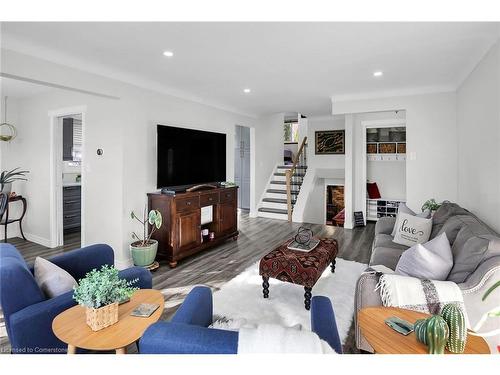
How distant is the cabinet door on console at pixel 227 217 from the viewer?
4.93 meters

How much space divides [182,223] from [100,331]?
2.50 metres

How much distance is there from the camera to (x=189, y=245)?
13.7 feet

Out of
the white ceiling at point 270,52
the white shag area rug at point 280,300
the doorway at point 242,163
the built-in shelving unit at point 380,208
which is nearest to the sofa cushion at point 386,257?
the white shag area rug at point 280,300

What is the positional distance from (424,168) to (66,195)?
597 centimetres

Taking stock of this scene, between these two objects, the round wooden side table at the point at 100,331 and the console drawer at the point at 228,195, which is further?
the console drawer at the point at 228,195

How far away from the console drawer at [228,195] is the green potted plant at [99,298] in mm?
3318

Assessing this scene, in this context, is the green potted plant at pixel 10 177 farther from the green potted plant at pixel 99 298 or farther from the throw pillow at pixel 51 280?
the green potted plant at pixel 99 298

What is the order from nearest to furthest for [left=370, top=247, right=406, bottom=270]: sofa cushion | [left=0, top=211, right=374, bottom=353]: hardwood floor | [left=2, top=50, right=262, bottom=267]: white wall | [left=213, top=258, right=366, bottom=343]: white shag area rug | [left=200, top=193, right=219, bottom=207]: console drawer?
[left=213, top=258, right=366, bottom=343]: white shag area rug, [left=370, top=247, right=406, bottom=270]: sofa cushion, [left=0, top=211, right=374, bottom=353]: hardwood floor, [left=2, top=50, right=262, bottom=267]: white wall, [left=200, top=193, right=219, bottom=207]: console drawer

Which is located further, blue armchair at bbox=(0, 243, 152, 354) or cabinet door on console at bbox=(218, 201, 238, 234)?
cabinet door on console at bbox=(218, 201, 238, 234)

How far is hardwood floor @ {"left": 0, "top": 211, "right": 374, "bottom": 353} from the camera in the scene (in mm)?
3217

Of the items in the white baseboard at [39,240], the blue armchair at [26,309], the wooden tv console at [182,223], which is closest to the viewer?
the blue armchair at [26,309]

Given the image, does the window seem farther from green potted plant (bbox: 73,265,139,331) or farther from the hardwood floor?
green potted plant (bbox: 73,265,139,331)

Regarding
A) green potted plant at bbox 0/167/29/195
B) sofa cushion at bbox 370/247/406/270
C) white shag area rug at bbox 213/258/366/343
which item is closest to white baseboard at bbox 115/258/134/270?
white shag area rug at bbox 213/258/366/343

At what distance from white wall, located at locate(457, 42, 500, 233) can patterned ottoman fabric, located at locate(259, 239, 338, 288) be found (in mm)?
1570
